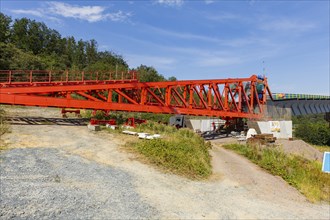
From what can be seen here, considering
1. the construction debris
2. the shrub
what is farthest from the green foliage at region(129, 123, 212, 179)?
the shrub

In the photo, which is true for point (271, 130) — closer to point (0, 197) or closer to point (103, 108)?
point (103, 108)

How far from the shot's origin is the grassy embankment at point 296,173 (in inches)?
497

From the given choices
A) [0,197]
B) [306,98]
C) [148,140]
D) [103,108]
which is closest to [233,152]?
[148,140]

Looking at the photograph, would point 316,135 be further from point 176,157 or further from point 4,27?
point 4,27

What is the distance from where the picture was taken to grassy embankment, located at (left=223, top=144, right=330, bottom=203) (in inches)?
497

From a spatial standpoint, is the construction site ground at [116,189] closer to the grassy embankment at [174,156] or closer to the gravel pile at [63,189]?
the gravel pile at [63,189]

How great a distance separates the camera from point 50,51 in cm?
10600

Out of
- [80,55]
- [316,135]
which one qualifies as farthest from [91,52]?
[316,135]

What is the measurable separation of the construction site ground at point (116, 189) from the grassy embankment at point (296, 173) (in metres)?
0.62

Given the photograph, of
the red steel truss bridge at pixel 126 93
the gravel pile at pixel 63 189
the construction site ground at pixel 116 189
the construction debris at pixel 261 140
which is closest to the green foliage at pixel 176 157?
the construction site ground at pixel 116 189

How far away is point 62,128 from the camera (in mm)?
18750

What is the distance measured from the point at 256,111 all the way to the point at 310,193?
23.4m

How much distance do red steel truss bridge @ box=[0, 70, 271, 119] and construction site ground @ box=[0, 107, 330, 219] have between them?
4.29 meters

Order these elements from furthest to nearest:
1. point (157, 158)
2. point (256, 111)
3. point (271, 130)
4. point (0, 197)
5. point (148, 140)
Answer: point (256, 111) < point (271, 130) < point (148, 140) < point (157, 158) < point (0, 197)
